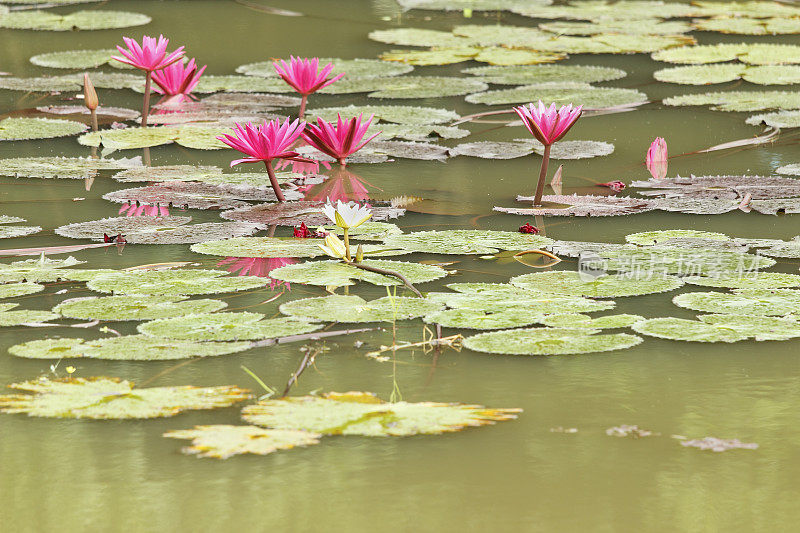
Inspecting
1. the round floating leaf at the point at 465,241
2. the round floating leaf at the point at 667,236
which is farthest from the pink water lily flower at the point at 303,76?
the round floating leaf at the point at 667,236

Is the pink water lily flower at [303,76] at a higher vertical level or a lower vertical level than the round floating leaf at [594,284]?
higher

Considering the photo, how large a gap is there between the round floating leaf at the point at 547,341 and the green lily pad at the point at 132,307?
61cm

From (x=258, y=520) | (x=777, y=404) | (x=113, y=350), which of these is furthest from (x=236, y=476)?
(x=777, y=404)

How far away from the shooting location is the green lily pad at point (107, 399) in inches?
78.2

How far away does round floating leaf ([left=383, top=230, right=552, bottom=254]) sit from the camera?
3.06m

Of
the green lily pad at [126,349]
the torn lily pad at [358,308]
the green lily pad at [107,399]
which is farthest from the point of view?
the torn lily pad at [358,308]

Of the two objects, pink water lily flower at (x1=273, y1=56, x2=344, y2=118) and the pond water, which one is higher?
pink water lily flower at (x1=273, y1=56, x2=344, y2=118)

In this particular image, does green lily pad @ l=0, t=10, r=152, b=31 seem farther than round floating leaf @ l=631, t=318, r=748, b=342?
Yes

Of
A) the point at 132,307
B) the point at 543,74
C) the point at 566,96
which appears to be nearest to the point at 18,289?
the point at 132,307

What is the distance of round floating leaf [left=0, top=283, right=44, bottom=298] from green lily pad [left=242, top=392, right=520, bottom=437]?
90 cm

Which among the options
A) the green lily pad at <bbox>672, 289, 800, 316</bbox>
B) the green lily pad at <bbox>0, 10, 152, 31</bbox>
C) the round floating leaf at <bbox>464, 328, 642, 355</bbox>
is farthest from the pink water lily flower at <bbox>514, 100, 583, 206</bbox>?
the green lily pad at <bbox>0, 10, 152, 31</bbox>

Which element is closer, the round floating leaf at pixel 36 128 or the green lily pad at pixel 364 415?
the green lily pad at pixel 364 415

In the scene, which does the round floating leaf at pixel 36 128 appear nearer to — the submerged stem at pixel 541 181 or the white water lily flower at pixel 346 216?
the submerged stem at pixel 541 181

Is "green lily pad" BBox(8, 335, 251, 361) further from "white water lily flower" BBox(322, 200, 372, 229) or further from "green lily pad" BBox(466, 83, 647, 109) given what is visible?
"green lily pad" BBox(466, 83, 647, 109)
